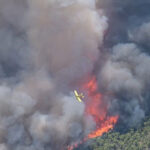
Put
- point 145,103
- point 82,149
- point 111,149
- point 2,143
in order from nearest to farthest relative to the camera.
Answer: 1. point 2,143
2. point 82,149
3. point 111,149
4. point 145,103

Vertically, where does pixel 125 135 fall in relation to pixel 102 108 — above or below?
→ below

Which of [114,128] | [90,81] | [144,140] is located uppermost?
[90,81]

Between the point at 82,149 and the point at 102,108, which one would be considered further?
the point at 102,108

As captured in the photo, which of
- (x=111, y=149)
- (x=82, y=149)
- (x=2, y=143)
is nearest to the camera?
(x=2, y=143)

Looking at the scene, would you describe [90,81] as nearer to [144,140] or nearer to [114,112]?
[114,112]

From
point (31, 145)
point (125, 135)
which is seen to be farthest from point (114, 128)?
point (31, 145)

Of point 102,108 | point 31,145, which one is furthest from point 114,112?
point 31,145
